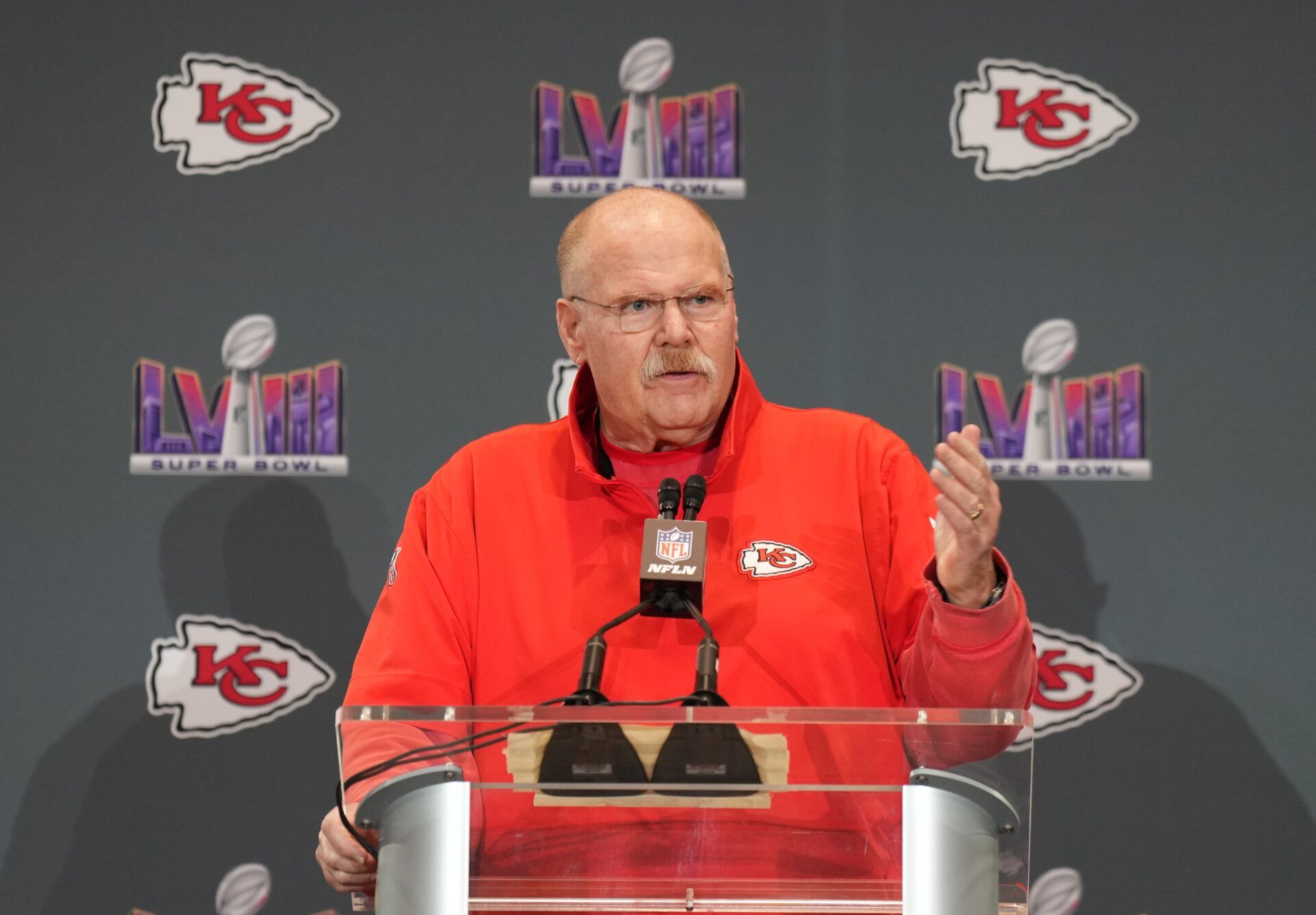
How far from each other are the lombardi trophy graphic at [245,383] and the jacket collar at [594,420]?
86 centimetres

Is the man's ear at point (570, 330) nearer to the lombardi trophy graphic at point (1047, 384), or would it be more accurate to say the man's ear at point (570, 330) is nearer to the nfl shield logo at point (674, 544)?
the nfl shield logo at point (674, 544)

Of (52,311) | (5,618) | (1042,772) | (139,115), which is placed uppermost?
(139,115)

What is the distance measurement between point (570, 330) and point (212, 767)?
123 centimetres

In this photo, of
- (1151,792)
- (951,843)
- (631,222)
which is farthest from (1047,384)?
(951,843)

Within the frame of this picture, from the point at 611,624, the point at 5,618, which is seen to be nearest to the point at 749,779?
the point at 611,624

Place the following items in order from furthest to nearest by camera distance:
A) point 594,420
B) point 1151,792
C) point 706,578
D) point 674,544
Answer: point 1151,792 → point 594,420 → point 706,578 → point 674,544

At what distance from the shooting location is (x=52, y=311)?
9.13 feet

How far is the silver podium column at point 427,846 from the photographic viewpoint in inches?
45.6

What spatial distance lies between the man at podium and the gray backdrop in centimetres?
62

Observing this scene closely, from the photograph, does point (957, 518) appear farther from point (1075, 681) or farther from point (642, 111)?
point (642, 111)

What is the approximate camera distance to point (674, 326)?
2.04 metres

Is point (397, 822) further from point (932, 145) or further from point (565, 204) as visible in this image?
point (932, 145)

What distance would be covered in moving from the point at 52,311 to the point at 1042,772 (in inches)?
89.9

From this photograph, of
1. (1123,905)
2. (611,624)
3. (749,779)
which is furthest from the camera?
(1123,905)
